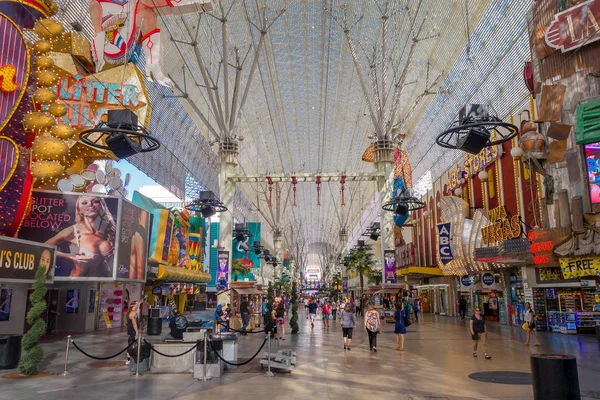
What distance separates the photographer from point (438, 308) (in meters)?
38.1

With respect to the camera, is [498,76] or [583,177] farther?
[498,76]

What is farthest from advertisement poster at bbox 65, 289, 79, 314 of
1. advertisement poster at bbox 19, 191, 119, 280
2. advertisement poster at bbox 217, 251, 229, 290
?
advertisement poster at bbox 217, 251, 229, 290

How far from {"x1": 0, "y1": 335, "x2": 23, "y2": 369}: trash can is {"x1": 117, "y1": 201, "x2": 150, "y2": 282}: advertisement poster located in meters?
6.14

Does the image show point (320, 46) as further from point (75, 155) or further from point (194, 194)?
point (75, 155)

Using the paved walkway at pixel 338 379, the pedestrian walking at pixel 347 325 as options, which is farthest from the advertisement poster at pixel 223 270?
the pedestrian walking at pixel 347 325

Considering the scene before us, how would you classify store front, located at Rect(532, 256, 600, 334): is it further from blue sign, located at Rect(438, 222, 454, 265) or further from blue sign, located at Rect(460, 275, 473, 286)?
blue sign, located at Rect(438, 222, 454, 265)

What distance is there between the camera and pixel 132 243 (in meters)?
19.0

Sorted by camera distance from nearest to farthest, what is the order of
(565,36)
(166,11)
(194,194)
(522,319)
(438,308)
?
(565,36), (166,11), (522,319), (438,308), (194,194)

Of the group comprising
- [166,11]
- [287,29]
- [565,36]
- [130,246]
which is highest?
[287,29]

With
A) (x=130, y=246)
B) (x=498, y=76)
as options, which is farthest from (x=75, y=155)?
(x=498, y=76)

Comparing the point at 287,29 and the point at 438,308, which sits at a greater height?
the point at 287,29

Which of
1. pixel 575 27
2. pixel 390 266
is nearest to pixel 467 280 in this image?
pixel 390 266

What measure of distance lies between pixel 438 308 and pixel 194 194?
22.3 meters

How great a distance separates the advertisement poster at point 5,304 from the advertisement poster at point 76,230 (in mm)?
2126
